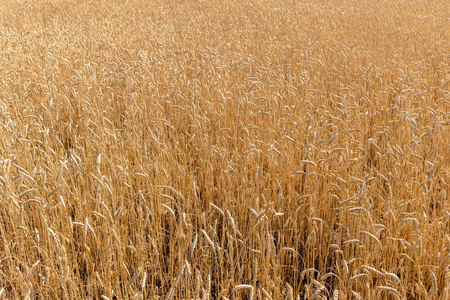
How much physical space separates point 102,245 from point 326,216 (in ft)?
4.06

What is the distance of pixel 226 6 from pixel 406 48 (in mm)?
6963

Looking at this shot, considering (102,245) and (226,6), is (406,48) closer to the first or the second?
(102,245)

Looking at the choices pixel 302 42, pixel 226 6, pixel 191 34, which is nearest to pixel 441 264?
pixel 302 42

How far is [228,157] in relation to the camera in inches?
98.7

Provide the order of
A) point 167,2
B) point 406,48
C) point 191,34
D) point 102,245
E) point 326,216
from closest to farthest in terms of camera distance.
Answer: point 102,245
point 326,216
point 406,48
point 191,34
point 167,2

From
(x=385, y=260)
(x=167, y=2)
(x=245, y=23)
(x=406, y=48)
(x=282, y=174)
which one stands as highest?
(x=167, y=2)

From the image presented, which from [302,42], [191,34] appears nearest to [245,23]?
[191,34]

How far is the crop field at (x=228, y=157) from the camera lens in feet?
5.23

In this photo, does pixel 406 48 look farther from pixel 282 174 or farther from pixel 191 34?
pixel 282 174

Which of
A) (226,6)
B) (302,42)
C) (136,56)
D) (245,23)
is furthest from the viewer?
(226,6)

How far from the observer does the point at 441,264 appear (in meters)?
1.63

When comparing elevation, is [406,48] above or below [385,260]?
above

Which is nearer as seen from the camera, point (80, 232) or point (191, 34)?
point (80, 232)

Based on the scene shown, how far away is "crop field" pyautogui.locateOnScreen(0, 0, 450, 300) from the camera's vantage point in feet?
5.23
